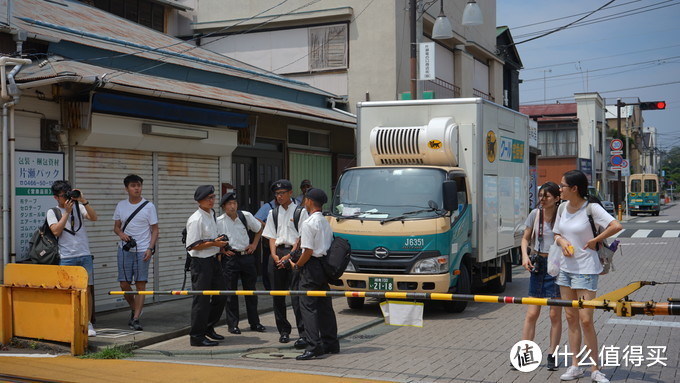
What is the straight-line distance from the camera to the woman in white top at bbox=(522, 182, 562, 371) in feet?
23.2

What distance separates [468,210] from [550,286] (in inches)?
168

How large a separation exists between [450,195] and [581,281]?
402cm

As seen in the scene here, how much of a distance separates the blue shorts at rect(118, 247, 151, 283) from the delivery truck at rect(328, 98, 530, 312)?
116 inches

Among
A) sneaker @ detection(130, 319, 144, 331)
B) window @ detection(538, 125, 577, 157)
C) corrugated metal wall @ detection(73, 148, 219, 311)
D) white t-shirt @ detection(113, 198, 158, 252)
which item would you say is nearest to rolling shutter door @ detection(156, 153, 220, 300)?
corrugated metal wall @ detection(73, 148, 219, 311)

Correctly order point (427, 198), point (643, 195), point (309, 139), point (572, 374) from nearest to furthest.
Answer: point (572, 374), point (427, 198), point (309, 139), point (643, 195)

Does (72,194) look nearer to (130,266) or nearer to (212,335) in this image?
(130,266)

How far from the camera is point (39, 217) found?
9.53m

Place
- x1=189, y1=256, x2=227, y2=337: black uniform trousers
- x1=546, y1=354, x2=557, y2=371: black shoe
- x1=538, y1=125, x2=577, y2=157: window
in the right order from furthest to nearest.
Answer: x1=538, y1=125, x2=577, y2=157: window → x1=189, y1=256, x2=227, y2=337: black uniform trousers → x1=546, y1=354, x2=557, y2=371: black shoe

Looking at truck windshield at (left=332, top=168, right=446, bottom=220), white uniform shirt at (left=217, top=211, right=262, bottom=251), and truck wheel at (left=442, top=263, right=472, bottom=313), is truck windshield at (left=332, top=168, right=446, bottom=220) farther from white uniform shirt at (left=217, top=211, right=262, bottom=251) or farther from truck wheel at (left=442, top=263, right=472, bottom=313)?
white uniform shirt at (left=217, top=211, right=262, bottom=251)

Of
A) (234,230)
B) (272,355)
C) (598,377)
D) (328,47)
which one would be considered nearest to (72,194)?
(234,230)

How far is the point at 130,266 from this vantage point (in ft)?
30.7

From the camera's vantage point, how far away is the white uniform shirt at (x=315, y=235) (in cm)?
786

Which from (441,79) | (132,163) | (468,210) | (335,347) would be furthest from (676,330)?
(441,79)

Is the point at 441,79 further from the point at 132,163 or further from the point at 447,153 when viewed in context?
the point at 132,163
